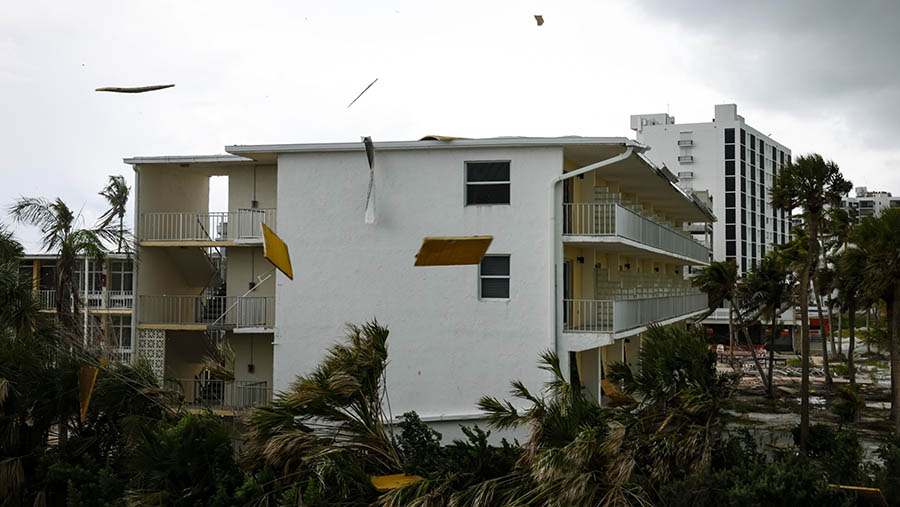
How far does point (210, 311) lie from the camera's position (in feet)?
81.8

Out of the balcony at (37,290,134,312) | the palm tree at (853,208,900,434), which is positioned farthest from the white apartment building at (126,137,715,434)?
the balcony at (37,290,134,312)

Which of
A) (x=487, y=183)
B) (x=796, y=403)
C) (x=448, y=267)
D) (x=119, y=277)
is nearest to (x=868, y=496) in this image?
(x=448, y=267)

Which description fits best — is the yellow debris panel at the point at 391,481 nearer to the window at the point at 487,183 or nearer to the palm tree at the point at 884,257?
the window at the point at 487,183

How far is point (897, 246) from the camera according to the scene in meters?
22.0

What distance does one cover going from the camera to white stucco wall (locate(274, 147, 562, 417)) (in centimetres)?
1972

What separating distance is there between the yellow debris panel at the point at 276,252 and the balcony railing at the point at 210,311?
99.7 inches

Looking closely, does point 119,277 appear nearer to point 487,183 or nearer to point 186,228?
point 186,228

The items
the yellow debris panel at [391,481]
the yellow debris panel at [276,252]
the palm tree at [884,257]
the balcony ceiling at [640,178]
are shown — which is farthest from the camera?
the palm tree at [884,257]

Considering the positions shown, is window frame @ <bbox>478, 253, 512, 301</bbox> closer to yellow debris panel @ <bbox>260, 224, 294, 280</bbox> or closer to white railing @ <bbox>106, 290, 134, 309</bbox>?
yellow debris panel @ <bbox>260, 224, 294, 280</bbox>

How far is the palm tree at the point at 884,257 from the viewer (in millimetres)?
21984

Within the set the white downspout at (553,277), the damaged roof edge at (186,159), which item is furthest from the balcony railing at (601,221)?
the damaged roof edge at (186,159)

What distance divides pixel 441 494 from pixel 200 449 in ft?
14.0

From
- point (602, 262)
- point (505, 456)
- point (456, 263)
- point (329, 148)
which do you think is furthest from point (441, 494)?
point (602, 262)

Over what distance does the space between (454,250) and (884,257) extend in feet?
40.0
